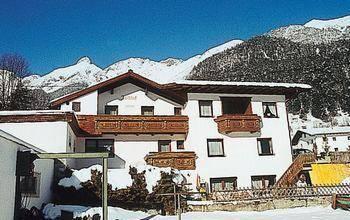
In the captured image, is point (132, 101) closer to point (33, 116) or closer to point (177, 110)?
point (177, 110)

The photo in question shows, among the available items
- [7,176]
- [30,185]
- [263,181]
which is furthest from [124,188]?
[263,181]

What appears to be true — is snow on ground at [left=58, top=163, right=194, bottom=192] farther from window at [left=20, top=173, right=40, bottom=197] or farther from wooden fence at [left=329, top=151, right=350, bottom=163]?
wooden fence at [left=329, top=151, right=350, bottom=163]

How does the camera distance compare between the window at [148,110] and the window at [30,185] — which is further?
the window at [148,110]

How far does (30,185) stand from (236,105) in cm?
1840

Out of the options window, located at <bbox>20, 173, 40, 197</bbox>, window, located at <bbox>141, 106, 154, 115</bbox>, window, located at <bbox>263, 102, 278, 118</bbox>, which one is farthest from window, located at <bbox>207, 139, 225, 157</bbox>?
window, located at <bbox>20, 173, 40, 197</bbox>

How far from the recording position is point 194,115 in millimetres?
26219

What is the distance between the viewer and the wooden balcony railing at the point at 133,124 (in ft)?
82.5

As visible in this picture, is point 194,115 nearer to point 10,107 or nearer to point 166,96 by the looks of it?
point 166,96

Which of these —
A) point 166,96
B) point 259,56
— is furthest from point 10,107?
point 259,56

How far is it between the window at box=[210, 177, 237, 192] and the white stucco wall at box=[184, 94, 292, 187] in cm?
29

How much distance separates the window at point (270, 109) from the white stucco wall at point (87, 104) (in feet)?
42.4

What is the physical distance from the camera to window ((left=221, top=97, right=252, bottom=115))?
91.1 ft

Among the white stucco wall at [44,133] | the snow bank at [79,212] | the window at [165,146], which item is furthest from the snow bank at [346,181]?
the white stucco wall at [44,133]

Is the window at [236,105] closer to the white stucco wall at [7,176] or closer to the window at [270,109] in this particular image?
the window at [270,109]
